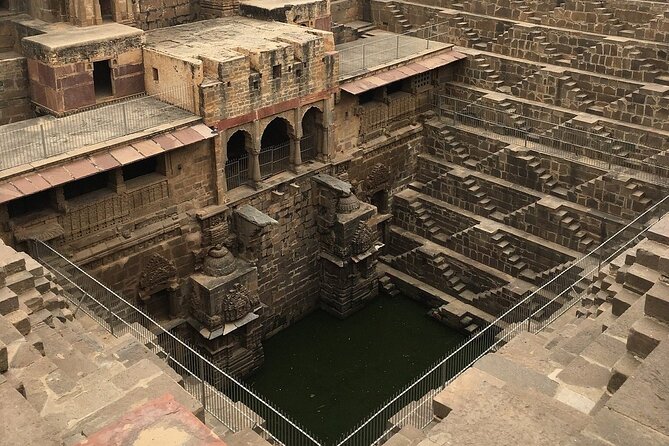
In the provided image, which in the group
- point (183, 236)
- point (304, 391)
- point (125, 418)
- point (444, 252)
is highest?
point (125, 418)

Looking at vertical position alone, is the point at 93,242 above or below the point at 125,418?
below

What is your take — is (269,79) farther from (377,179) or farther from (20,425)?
(20,425)

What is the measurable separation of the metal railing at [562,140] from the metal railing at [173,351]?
33.0 ft

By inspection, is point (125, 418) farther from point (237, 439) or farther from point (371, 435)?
point (371, 435)

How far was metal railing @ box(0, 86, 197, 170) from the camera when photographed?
15406mm

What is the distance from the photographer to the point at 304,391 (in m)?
17.9

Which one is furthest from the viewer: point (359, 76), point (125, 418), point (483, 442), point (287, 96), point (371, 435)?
point (359, 76)

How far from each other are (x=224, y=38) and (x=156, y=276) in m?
5.93

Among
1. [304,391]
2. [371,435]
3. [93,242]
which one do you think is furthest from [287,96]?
[371,435]

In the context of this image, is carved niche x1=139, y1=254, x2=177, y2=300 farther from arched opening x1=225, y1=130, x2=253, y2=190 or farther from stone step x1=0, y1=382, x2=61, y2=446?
stone step x1=0, y1=382, x2=61, y2=446

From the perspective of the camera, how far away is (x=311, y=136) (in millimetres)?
20562

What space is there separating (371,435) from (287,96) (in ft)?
26.4

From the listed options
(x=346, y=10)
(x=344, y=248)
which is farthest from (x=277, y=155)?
(x=346, y=10)

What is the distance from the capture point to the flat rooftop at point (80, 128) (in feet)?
50.3
